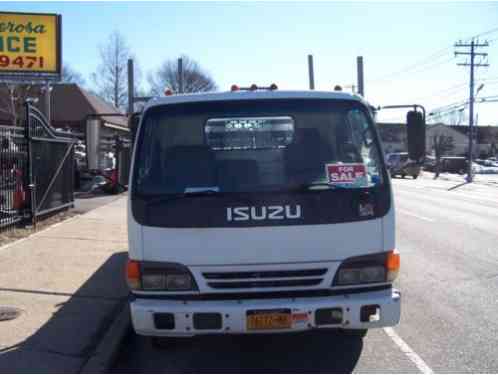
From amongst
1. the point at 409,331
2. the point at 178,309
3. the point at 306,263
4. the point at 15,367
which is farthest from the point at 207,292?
the point at 409,331

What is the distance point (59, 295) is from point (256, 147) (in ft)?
10.7

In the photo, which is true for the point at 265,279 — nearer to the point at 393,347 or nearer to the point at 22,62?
the point at 393,347

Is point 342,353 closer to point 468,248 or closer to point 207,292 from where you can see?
point 207,292

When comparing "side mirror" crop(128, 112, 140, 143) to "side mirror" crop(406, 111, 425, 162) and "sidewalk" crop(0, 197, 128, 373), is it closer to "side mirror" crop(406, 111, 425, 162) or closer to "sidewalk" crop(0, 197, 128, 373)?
"sidewalk" crop(0, 197, 128, 373)

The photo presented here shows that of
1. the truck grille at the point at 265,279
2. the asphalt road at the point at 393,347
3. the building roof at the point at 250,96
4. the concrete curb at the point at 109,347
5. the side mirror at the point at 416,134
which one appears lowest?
the asphalt road at the point at 393,347

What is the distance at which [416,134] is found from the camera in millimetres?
5344

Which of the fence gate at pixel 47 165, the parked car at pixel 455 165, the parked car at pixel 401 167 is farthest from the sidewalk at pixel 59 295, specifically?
the parked car at pixel 455 165

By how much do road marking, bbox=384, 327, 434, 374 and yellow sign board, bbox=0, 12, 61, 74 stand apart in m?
15.2

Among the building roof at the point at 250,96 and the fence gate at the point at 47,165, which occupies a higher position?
the building roof at the point at 250,96

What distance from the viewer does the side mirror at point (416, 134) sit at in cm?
534

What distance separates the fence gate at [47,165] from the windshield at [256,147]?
7107mm

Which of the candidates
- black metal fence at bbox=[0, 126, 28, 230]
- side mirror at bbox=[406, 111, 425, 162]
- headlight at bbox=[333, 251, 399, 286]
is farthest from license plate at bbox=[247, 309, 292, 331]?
black metal fence at bbox=[0, 126, 28, 230]

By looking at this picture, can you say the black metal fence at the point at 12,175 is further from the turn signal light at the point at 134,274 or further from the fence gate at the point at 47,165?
the turn signal light at the point at 134,274

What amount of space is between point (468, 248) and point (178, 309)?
7352mm
